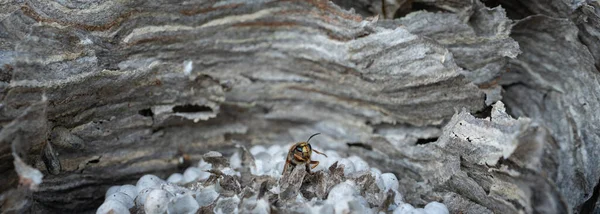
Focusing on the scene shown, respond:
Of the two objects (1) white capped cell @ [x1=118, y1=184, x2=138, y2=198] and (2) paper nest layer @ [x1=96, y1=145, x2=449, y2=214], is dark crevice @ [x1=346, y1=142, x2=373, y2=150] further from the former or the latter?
(1) white capped cell @ [x1=118, y1=184, x2=138, y2=198]

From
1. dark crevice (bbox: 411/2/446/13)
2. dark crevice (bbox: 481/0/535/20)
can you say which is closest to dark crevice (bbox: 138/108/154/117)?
dark crevice (bbox: 411/2/446/13)

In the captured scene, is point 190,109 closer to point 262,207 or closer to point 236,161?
point 236,161

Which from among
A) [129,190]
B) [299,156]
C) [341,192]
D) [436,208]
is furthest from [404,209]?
[129,190]

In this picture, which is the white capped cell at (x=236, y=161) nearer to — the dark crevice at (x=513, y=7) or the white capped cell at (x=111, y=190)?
the white capped cell at (x=111, y=190)

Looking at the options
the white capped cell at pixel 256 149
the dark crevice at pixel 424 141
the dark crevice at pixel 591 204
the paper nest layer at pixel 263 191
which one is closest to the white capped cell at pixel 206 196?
the paper nest layer at pixel 263 191

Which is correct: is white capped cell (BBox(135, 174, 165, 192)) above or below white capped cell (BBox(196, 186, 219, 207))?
below

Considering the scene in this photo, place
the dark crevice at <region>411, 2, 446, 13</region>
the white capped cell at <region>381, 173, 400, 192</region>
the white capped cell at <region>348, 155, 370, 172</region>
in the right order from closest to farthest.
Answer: the white capped cell at <region>381, 173, 400, 192</region>
the white capped cell at <region>348, 155, 370, 172</region>
the dark crevice at <region>411, 2, 446, 13</region>
